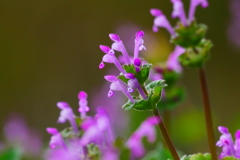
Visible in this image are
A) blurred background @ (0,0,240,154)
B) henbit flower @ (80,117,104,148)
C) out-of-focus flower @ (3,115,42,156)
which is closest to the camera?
henbit flower @ (80,117,104,148)

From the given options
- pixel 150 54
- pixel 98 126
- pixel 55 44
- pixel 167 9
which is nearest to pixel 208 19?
pixel 167 9

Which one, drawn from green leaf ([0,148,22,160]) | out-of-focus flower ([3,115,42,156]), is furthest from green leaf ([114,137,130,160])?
out-of-focus flower ([3,115,42,156])

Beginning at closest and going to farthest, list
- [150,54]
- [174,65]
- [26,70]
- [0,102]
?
[174,65], [150,54], [0,102], [26,70]

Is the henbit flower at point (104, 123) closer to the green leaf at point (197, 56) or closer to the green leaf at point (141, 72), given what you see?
the green leaf at point (141, 72)

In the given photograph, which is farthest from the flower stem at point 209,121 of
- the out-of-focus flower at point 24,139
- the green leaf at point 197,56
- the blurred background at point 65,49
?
the blurred background at point 65,49

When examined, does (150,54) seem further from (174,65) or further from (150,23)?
(150,23)

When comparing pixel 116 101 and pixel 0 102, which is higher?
pixel 0 102

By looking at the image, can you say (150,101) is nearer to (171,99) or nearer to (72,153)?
(72,153)

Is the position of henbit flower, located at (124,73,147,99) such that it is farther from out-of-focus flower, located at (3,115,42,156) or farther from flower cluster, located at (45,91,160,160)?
out-of-focus flower, located at (3,115,42,156)

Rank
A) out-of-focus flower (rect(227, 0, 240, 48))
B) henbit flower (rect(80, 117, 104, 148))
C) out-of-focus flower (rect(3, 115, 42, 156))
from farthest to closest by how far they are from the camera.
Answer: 1. out-of-focus flower (rect(227, 0, 240, 48))
2. out-of-focus flower (rect(3, 115, 42, 156))
3. henbit flower (rect(80, 117, 104, 148))

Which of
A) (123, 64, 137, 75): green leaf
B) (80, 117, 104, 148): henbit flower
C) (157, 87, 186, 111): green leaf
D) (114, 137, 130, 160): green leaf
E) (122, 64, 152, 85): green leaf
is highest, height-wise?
(157, 87, 186, 111): green leaf
